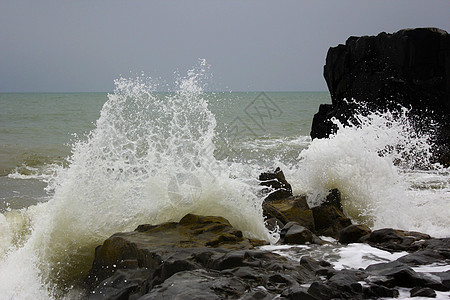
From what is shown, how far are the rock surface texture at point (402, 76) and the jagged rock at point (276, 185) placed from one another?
7547 millimetres

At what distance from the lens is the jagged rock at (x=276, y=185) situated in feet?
22.5

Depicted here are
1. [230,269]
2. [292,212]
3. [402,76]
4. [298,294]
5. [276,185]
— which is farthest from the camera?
[402,76]

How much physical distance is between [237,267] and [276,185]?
3511 millimetres

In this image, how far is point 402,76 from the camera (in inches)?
610

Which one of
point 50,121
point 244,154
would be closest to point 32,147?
point 244,154

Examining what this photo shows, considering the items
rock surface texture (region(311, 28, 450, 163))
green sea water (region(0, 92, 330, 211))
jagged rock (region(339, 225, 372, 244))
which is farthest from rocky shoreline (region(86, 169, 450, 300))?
rock surface texture (region(311, 28, 450, 163))

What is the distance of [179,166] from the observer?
18.9 feet

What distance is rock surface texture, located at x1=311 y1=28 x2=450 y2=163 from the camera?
48.3 feet

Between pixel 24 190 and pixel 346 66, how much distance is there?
12.5 metres

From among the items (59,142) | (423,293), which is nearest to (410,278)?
(423,293)

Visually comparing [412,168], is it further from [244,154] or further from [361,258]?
[361,258]

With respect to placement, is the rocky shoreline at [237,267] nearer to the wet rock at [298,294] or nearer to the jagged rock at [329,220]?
the wet rock at [298,294]

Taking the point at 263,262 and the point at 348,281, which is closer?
the point at 348,281

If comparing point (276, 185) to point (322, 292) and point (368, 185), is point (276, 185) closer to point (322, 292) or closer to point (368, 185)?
point (368, 185)
